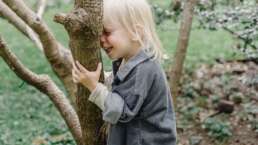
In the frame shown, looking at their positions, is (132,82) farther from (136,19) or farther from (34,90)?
(34,90)

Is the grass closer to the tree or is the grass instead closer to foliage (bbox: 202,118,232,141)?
the tree

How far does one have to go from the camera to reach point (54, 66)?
3.08 metres

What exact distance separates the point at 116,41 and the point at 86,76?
0.64 feet

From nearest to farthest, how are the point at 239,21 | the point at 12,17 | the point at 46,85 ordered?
the point at 46,85
the point at 12,17
the point at 239,21

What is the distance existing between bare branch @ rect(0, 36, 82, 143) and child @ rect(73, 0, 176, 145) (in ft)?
1.97

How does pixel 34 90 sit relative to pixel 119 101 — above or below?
below

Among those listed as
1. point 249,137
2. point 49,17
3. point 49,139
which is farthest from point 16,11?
point 49,17

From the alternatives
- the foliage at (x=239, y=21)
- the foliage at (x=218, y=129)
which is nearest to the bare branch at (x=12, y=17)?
the foliage at (x=239, y=21)

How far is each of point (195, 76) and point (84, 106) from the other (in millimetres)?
5447

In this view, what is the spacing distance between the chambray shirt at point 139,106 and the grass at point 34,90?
1.18m

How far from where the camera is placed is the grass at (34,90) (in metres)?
5.57

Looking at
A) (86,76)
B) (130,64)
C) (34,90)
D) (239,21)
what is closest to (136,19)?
(130,64)

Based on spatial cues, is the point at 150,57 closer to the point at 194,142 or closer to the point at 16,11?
the point at 16,11

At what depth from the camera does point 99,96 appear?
6.29 ft
